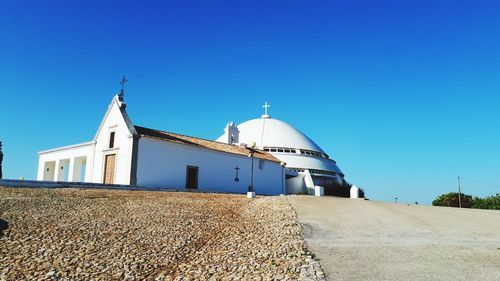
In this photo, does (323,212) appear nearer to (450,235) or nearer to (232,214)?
(232,214)

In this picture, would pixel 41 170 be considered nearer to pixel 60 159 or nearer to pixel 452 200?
pixel 60 159

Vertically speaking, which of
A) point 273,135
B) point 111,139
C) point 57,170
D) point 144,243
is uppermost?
point 273,135

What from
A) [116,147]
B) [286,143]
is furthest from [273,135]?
[116,147]

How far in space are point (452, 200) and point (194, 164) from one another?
26.0 m

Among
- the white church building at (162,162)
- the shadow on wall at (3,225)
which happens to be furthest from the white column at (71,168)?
the shadow on wall at (3,225)

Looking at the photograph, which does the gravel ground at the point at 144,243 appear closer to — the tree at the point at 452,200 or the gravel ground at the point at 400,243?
the gravel ground at the point at 400,243

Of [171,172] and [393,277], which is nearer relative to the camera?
[393,277]

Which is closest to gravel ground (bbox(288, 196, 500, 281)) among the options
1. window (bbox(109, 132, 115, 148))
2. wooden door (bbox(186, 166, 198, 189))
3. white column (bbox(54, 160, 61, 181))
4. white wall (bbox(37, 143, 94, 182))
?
wooden door (bbox(186, 166, 198, 189))

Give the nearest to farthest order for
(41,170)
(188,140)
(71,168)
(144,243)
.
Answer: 1. (144,243)
2. (188,140)
3. (71,168)
4. (41,170)

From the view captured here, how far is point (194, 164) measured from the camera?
2989cm

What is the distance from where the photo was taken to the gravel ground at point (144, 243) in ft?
22.5

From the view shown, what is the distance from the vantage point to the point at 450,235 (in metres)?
10.8

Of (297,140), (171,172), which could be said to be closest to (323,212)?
(171,172)

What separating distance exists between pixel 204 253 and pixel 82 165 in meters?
30.9
